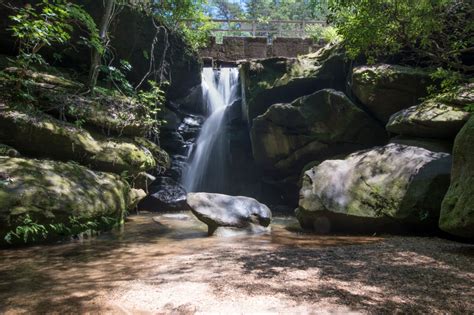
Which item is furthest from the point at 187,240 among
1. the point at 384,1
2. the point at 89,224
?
the point at 384,1

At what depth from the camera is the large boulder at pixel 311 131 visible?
34.2 feet

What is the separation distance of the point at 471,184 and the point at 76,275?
4.83 metres

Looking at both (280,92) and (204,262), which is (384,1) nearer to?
(280,92)

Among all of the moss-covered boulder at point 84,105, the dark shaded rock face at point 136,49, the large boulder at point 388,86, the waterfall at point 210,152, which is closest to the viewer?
the moss-covered boulder at point 84,105

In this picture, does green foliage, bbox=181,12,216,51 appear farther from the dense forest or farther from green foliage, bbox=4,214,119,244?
green foliage, bbox=4,214,119,244

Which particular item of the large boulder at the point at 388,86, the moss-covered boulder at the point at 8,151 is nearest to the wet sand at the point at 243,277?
the moss-covered boulder at the point at 8,151

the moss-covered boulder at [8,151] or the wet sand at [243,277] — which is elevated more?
the moss-covered boulder at [8,151]

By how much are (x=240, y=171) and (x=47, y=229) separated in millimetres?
9131

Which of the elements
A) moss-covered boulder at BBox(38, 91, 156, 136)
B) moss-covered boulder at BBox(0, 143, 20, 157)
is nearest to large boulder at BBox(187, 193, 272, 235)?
moss-covered boulder at BBox(38, 91, 156, 136)

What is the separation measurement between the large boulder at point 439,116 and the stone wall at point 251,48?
10173 millimetres

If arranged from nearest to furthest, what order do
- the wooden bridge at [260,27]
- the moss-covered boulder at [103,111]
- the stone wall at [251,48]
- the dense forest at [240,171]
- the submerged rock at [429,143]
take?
the dense forest at [240,171] < the submerged rock at [429,143] < the moss-covered boulder at [103,111] < the stone wall at [251,48] < the wooden bridge at [260,27]

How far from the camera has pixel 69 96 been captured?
8180mm

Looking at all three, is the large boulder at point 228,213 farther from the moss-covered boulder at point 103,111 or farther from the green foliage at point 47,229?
the moss-covered boulder at point 103,111

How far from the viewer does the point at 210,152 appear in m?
14.1
